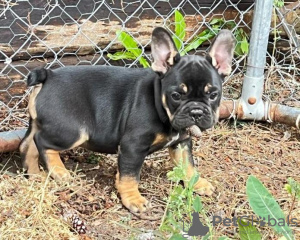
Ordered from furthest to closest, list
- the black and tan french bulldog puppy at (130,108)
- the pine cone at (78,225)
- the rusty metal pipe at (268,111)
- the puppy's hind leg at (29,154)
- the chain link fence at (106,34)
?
→ 1. the rusty metal pipe at (268,111)
2. the chain link fence at (106,34)
3. the puppy's hind leg at (29,154)
4. the black and tan french bulldog puppy at (130,108)
5. the pine cone at (78,225)

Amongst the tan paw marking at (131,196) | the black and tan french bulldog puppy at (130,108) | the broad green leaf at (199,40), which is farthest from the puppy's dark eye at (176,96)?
the broad green leaf at (199,40)

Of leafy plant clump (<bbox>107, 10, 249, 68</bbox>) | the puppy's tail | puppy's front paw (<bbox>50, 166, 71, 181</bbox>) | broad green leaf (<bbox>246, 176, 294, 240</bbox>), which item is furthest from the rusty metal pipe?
broad green leaf (<bbox>246, 176, 294, 240</bbox>)

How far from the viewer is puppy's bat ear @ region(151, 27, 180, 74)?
3.12m

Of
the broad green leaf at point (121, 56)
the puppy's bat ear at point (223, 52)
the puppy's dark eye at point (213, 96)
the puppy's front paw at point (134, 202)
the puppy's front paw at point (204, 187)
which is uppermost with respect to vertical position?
the puppy's bat ear at point (223, 52)

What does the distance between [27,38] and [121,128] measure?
1.32 m

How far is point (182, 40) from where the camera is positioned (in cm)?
474

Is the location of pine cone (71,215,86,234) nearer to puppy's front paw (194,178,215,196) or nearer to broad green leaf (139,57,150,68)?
puppy's front paw (194,178,215,196)

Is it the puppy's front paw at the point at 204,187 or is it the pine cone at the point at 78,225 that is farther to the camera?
the puppy's front paw at the point at 204,187

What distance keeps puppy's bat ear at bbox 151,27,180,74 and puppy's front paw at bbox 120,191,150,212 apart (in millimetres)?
728

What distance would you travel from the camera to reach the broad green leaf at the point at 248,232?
7.69ft

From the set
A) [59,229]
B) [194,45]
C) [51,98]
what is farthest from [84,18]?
[59,229]

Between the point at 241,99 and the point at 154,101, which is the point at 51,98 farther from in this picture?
the point at 241,99

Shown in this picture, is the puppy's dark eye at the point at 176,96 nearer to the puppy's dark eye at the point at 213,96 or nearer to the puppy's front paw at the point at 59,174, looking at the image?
the puppy's dark eye at the point at 213,96

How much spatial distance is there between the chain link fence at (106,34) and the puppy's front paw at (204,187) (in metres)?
1.32
